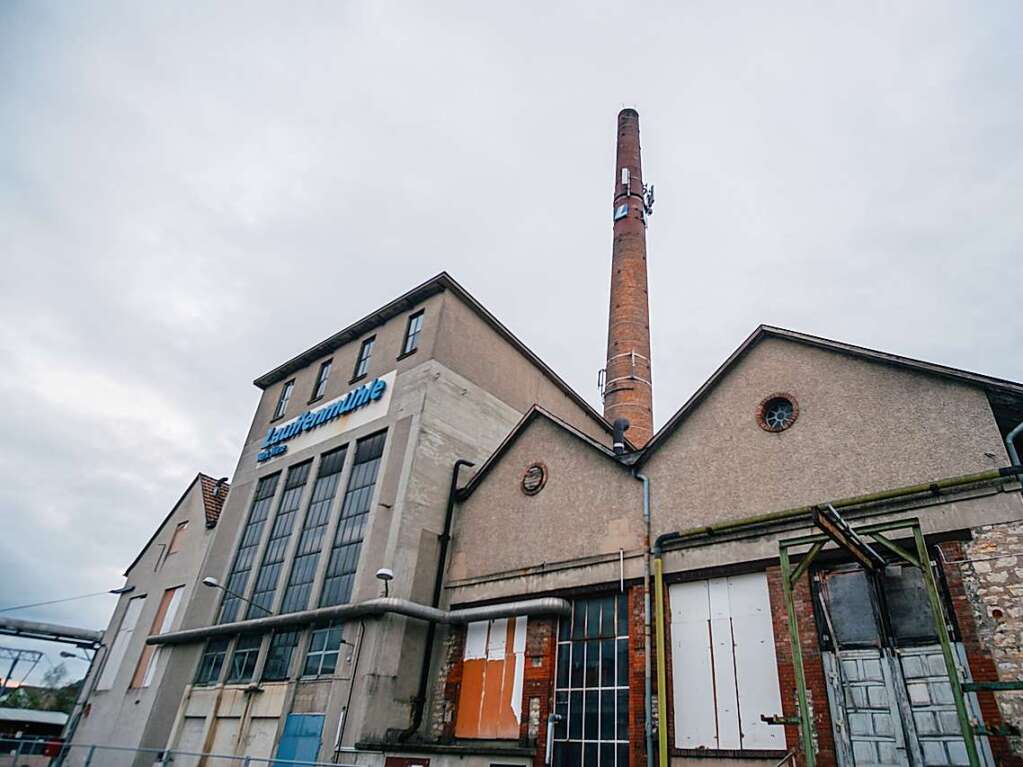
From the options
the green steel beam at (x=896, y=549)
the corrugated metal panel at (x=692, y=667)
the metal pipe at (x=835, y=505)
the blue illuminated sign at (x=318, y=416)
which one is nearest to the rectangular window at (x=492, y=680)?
the corrugated metal panel at (x=692, y=667)

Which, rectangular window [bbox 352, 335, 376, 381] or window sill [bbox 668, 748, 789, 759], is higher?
rectangular window [bbox 352, 335, 376, 381]

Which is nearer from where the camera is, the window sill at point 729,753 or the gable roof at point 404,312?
the window sill at point 729,753

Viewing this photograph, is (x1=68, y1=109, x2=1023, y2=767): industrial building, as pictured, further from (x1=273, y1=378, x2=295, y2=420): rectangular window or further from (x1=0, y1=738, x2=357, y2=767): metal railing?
(x1=273, y1=378, x2=295, y2=420): rectangular window

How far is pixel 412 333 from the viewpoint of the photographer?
19547mm

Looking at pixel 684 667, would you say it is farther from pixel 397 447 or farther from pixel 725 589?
pixel 397 447

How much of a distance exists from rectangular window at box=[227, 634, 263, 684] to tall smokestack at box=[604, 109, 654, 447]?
1251 cm

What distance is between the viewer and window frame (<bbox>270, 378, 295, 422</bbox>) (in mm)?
22750

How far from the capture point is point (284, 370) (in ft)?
77.0

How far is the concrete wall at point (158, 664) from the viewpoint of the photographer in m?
17.9

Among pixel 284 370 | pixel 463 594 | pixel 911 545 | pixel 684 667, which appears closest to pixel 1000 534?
pixel 911 545

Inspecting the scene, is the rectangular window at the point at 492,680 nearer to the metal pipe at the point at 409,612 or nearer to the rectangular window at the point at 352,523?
the metal pipe at the point at 409,612

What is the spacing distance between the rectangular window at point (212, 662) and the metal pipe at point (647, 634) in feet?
→ 39.8

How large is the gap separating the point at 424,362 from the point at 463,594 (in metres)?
6.39

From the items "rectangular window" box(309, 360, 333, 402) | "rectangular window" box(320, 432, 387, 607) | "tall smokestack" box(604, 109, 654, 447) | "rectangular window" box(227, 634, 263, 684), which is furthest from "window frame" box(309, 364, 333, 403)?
"tall smokestack" box(604, 109, 654, 447)
